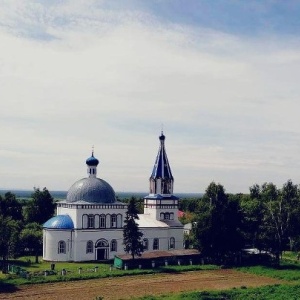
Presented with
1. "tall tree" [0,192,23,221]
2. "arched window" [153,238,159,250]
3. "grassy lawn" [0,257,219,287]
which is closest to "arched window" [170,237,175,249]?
"arched window" [153,238,159,250]

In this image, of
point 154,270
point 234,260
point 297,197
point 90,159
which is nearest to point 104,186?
point 90,159

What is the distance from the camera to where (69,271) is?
155ft

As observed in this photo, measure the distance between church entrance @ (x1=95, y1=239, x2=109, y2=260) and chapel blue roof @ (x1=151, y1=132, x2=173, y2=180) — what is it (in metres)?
10.9

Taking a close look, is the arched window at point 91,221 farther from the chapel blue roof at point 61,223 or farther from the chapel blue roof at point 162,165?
the chapel blue roof at point 162,165

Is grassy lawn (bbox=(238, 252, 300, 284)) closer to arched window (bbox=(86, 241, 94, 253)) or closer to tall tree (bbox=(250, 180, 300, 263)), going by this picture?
tall tree (bbox=(250, 180, 300, 263))

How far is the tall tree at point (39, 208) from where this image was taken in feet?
234

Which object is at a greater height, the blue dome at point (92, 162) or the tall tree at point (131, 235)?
the blue dome at point (92, 162)

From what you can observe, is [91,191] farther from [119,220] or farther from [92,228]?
[119,220]

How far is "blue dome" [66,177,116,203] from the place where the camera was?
56.0 metres

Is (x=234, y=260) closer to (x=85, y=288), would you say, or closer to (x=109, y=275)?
(x=109, y=275)

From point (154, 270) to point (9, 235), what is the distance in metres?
13.8

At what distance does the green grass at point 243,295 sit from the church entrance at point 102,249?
62.3 feet

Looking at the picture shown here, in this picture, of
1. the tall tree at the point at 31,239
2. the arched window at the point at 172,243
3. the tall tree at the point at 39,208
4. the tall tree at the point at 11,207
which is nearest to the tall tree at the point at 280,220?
the arched window at the point at 172,243

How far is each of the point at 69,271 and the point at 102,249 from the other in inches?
351
